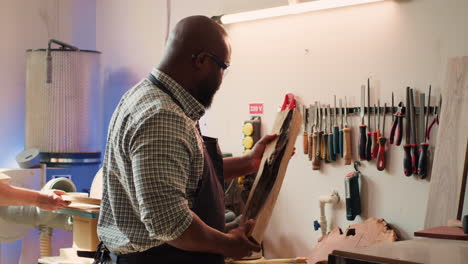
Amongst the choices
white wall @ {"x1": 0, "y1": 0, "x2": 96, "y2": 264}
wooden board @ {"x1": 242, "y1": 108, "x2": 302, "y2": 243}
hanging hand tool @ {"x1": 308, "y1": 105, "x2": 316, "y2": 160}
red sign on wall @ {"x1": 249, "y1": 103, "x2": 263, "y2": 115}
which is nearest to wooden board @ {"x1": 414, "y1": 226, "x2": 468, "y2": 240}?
wooden board @ {"x1": 242, "y1": 108, "x2": 302, "y2": 243}

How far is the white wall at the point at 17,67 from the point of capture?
449 cm

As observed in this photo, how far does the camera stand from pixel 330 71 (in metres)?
3.52

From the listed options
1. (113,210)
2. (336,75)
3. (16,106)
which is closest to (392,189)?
(336,75)

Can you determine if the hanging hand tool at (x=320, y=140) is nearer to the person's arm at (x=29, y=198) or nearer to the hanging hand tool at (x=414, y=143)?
the hanging hand tool at (x=414, y=143)

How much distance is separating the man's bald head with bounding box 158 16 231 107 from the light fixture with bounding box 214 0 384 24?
4.66ft

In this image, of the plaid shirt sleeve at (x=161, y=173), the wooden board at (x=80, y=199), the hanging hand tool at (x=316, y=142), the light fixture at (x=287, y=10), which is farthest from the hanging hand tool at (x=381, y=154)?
the plaid shirt sleeve at (x=161, y=173)

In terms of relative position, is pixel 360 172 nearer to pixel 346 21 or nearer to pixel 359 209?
pixel 359 209

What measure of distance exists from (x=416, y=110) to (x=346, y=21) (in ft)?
2.18

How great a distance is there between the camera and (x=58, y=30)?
486 centimetres

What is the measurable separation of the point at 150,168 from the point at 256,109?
215cm

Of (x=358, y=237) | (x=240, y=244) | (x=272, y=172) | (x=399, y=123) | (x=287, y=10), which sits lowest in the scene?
(x=358, y=237)

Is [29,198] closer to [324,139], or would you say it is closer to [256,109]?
[256,109]

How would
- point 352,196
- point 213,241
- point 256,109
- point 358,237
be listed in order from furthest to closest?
point 256,109, point 352,196, point 358,237, point 213,241

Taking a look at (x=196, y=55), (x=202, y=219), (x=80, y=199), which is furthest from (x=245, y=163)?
(x=80, y=199)
